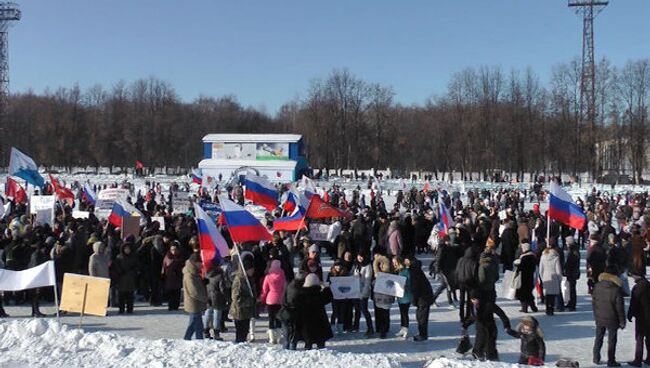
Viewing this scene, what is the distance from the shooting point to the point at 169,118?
89.2 meters

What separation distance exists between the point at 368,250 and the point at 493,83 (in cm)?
6686

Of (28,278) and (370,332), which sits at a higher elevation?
(28,278)

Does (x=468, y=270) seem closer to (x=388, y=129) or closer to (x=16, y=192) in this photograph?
(x=16, y=192)

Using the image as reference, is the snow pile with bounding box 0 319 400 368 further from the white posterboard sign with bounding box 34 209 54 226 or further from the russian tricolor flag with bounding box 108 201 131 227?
the white posterboard sign with bounding box 34 209 54 226

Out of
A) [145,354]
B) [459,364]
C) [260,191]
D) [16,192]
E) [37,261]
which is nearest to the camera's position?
[459,364]

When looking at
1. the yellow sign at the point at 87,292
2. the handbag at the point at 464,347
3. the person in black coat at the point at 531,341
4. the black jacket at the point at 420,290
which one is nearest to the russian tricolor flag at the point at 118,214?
the yellow sign at the point at 87,292

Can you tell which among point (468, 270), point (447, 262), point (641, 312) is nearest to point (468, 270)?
point (468, 270)

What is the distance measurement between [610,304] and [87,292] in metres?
7.36

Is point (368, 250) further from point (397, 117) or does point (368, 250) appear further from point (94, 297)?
point (397, 117)

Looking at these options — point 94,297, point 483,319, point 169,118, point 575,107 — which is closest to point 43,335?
point 94,297

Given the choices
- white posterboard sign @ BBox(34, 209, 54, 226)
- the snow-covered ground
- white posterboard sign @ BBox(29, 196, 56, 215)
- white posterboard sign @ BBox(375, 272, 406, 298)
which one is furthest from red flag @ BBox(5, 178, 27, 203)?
white posterboard sign @ BBox(375, 272, 406, 298)

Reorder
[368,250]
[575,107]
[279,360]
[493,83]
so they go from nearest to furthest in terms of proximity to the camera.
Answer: [279,360] < [368,250] < [575,107] < [493,83]

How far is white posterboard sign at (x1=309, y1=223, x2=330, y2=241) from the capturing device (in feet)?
54.3

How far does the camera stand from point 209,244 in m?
10.0
